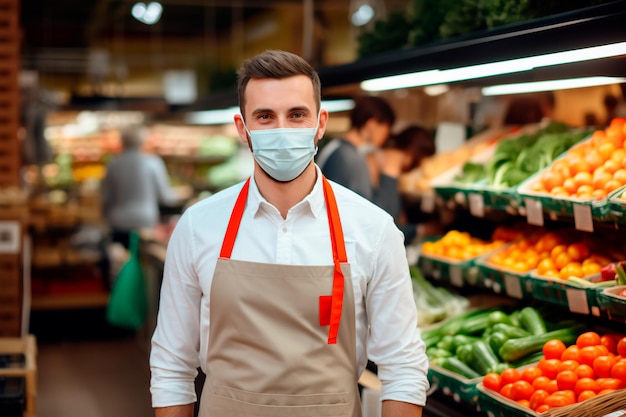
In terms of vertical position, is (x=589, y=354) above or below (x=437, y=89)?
below

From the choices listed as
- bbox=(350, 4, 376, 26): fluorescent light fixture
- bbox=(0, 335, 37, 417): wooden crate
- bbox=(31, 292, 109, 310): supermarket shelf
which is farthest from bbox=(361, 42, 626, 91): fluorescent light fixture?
bbox=(31, 292, 109, 310): supermarket shelf

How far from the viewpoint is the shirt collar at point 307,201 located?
2.44m

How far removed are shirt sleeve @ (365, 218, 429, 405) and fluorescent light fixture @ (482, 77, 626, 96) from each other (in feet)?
5.30

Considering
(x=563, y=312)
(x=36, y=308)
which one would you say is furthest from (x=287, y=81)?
(x=36, y=308)

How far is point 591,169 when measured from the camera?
139 inches

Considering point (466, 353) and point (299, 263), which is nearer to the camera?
point (299, 263)

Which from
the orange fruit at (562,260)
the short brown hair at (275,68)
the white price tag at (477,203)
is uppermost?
the short brown hair at (275,68)

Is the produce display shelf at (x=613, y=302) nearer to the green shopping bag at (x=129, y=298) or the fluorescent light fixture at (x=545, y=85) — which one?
the fluorescent light fixture at (x=545, y=85)

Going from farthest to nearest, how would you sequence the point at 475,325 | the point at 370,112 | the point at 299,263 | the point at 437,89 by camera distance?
1. the point at 370,112
2. the point at 437,89
3. the point at 475,325
4. the point at 299,263

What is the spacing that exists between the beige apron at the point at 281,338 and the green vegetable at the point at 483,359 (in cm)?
124

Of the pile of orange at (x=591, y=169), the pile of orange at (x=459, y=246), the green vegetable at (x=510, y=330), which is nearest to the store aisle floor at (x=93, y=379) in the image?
the pile of orange at (x=459, y=246)

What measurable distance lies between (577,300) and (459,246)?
1.32 meters

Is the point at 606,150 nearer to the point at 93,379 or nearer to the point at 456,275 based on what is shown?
the point at 456,275

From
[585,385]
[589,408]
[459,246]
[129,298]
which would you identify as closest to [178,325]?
[589,408]
